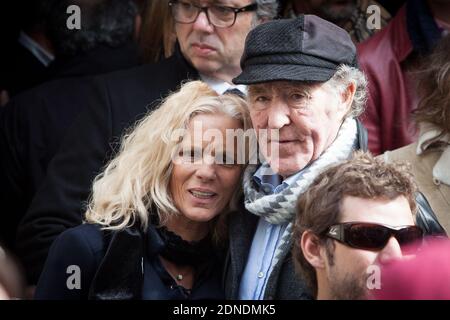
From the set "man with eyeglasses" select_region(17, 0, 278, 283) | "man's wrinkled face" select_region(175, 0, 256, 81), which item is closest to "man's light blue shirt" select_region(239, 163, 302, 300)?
"man with eyeglasses" select_region(17, 0, 278, 283)

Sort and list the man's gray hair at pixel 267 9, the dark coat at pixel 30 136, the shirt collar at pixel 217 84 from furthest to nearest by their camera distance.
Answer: the dark coat at pixel 30 136
the man's gray hair at pixel 267 9
the shirt collar at pixel 217 84

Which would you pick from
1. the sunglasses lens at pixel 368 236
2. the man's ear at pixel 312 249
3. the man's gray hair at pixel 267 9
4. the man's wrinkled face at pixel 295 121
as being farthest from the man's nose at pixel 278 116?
the man's gray hair at pixel 267 9

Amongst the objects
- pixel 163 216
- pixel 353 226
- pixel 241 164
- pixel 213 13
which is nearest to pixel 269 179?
pixel 241 164

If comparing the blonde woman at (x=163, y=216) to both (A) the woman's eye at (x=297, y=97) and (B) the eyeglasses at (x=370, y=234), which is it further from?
(B) the eyeglasses at (x=370, y=234)

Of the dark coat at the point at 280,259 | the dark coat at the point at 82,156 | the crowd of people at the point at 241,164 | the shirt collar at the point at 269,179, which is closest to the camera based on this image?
the crowd of people at the point at 241,164

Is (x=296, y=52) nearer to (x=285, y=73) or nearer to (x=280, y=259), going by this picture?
(x=285, y=73)

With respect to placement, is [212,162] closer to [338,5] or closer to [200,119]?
[200,119]

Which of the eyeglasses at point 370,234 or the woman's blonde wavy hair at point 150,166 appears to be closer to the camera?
the eyeglasses at point 370,234

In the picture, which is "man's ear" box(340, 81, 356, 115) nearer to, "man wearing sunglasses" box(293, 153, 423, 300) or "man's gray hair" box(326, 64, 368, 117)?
"man's gray hair" box(326, 64, 368, 117)

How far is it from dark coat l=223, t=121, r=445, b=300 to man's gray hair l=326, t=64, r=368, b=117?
6 cm

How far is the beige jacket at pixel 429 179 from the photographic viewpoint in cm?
348

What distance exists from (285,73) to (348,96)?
0.24 meters

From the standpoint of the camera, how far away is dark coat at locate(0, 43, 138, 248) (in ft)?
13.7

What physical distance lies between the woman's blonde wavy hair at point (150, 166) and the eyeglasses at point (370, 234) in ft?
2.07
